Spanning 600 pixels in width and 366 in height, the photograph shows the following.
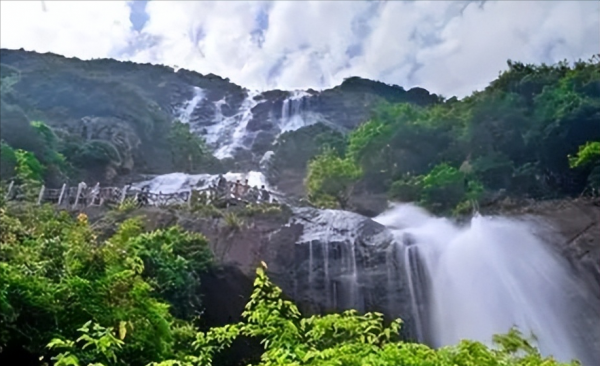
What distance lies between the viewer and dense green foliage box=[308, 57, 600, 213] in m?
10.0

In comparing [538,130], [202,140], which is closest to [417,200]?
[538,130]

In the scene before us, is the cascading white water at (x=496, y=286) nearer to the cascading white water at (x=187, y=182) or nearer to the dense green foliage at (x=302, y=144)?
the cascading white water at (x=187, y=182)

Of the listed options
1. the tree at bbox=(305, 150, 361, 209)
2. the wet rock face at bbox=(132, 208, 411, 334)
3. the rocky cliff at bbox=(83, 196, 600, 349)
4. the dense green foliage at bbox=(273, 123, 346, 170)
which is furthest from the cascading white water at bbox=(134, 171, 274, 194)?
the wet rock face at bbox=(132, 208, 411, 334)

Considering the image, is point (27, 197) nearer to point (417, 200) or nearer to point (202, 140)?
point (417, 200)

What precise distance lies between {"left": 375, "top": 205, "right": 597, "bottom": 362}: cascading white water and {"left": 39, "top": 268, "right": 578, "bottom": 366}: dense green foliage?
4093 millimetres

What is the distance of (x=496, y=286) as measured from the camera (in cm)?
779

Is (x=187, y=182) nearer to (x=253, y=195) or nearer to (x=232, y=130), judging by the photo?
(x=253, y=195)

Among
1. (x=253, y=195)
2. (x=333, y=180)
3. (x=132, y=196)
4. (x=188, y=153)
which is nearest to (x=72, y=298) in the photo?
(x=253, y=195)

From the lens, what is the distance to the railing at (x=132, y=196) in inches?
389

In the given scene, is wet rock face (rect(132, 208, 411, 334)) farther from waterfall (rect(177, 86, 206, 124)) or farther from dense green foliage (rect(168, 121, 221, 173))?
waterfall (rect(177, 86, 206, 124))

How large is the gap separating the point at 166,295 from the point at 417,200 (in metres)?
5.20

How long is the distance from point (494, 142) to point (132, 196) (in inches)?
256

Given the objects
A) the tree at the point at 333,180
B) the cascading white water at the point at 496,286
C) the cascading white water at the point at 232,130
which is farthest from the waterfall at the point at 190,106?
the cascading white water at the point at 496,286

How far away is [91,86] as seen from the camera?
733 inches
